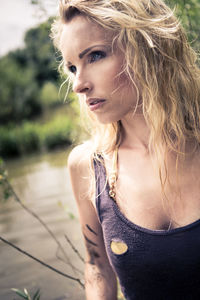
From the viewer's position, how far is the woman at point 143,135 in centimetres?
128

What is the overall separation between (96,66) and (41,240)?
165 inches

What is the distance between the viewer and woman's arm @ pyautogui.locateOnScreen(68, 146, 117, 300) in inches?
61.8

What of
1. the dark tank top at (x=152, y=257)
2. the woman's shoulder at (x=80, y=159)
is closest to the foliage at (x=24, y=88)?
the woman's shoulder at (x=80, y=159)

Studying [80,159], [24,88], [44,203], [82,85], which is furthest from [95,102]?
[24,88]

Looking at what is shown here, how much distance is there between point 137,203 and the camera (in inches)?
54.8

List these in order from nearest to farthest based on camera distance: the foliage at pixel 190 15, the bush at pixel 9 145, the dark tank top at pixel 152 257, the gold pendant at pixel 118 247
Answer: the dark tank top at pixel 152 257, the gold pendant at pixel 118 247, the foliage at pixel 190 15, the bush at pixel 9 145

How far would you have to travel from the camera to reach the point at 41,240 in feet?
16.9

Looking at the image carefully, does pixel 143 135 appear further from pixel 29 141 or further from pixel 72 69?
pixel 29 141

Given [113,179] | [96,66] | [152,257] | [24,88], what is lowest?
[152,257]

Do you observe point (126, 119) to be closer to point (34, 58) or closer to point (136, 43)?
point (136, 43)

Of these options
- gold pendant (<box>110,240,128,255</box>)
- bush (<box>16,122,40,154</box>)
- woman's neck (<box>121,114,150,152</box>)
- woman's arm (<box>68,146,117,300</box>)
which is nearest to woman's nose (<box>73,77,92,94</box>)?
woman's neck (<box>121,114,150,152</box>)

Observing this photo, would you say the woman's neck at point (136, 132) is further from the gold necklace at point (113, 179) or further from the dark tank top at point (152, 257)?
the dark tank top at point (152, 257)

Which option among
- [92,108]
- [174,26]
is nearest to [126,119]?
[92,108]

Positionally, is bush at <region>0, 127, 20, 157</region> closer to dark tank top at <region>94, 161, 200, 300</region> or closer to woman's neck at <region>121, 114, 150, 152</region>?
woman's neck at <region>121, 114, 150, 152</region>
